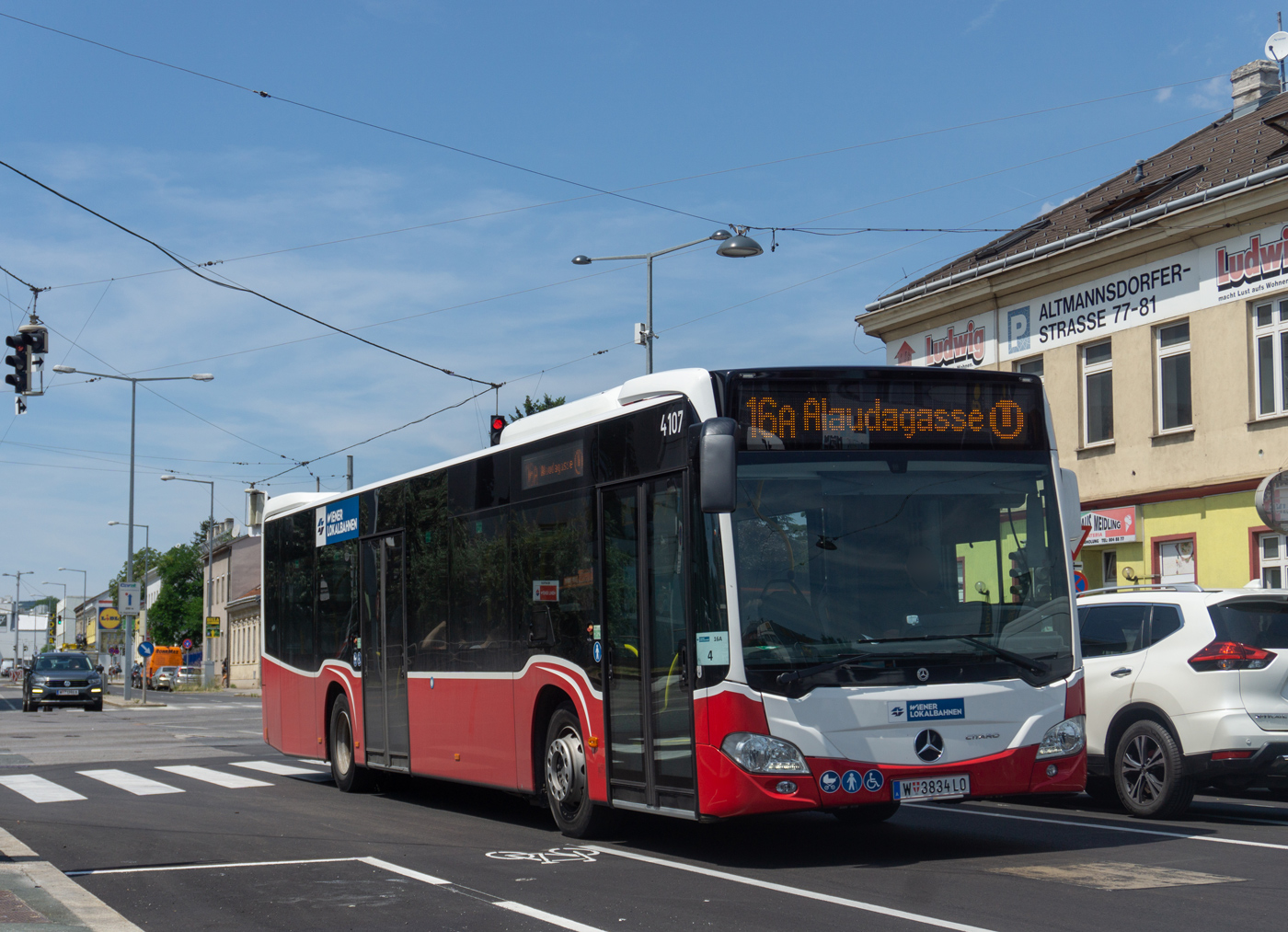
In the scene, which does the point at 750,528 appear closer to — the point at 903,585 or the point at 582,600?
the point at 903,585

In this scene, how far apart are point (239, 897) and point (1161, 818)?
277 inches

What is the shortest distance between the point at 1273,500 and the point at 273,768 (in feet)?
44.5

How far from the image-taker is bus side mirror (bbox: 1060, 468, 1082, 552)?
986 centimetres

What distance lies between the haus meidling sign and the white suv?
40.8ft

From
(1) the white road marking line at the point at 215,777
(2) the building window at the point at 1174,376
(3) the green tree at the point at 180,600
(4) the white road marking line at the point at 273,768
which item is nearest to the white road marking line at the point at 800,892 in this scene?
(1) the white road marking line at the point at 215,777

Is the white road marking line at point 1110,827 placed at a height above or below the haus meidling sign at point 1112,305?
below

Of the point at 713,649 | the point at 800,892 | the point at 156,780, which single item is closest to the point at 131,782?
the point at 156,780

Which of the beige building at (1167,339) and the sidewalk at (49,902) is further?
the beige building at (1167,339)

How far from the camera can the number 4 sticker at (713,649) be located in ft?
29.6

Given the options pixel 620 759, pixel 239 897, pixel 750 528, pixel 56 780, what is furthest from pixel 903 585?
pixel 56 780

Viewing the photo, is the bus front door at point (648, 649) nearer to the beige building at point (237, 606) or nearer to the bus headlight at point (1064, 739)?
the bus headlight at point (1064, 739)

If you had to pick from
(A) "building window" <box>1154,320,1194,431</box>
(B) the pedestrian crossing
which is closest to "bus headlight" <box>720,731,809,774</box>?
(B) the pedestrian crossing

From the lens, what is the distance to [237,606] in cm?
10219

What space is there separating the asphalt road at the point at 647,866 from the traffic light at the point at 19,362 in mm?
9230
